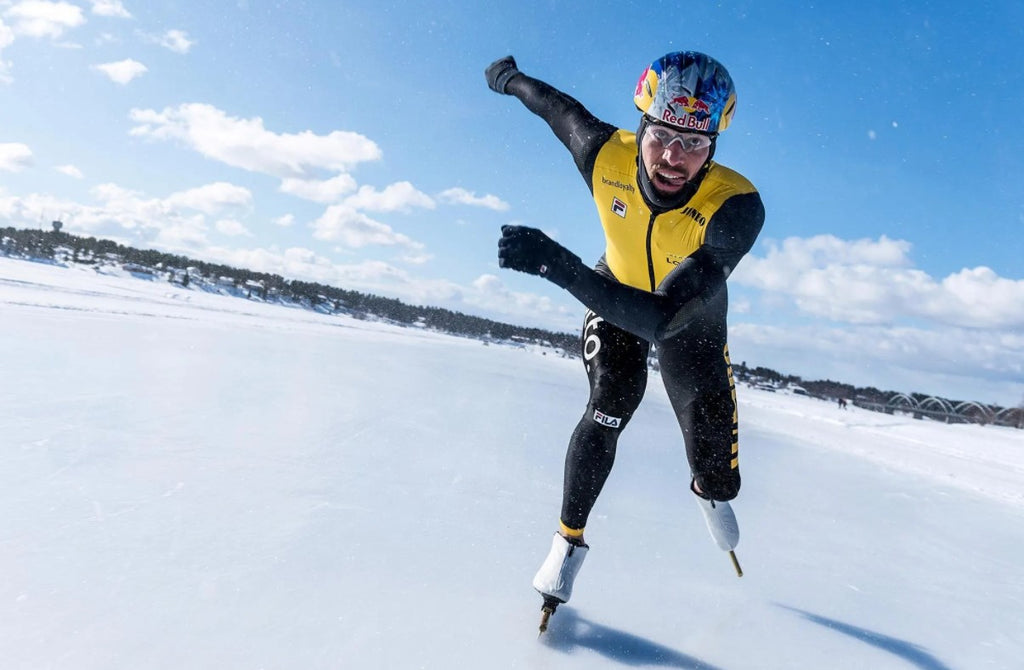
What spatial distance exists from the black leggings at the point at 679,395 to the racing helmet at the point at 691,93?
84 cm

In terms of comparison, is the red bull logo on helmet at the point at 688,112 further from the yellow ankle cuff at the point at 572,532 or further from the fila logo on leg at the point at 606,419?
the yellow ankle cuff at the point at 572,532

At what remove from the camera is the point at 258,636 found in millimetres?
1485

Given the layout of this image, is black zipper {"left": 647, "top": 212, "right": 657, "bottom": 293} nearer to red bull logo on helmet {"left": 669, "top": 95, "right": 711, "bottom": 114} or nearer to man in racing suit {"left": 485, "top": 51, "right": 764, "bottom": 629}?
man in racing suit {"left": 485, "top": 51, "right": 764, "bottom": 629}

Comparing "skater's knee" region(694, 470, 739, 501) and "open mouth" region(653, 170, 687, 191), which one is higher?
"open mouth" region(653, 170, 687, 191)

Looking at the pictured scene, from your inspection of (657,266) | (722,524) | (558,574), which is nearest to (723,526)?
(722,524)

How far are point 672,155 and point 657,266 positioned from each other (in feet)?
1.48

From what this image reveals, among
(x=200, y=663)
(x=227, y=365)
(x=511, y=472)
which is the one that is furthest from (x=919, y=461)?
(x=200, y=663)

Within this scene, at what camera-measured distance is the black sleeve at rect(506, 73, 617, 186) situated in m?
2.55

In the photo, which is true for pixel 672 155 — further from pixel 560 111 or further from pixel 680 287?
pixel 560 111

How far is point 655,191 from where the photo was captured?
2.22 m

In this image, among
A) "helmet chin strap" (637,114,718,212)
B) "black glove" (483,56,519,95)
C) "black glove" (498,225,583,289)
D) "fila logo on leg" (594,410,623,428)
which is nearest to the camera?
"black glove" (498,225,583,289)

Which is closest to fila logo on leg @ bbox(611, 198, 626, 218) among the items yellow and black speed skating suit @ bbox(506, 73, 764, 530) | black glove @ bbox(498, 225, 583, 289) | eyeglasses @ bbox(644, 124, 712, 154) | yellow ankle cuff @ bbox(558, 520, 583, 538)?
yellow and black speed skating suit @ bbox(506, 73, 764, 530)

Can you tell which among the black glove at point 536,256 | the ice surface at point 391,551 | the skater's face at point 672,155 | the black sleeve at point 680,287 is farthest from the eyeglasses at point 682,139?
the ice surface at point 391,551

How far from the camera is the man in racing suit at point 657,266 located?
1.79 metres
